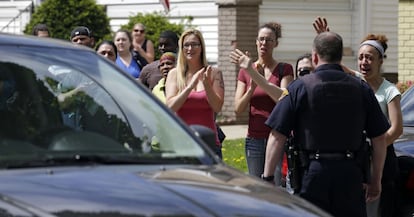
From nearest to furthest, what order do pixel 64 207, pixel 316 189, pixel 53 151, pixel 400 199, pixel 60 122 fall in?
1. pixel 64 207
2. pixel 53 151
3. pixel 60 122
4. pixel 316 189
5. pixel 400 199

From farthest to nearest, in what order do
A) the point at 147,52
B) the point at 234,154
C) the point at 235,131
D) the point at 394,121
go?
the point at 235,131 → the point at 234,154 → the point at 147,52 → the point at 394,121

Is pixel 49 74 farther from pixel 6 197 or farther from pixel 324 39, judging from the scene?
pixel 324 39

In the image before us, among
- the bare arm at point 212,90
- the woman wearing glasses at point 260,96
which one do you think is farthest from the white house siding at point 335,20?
the bare arm at point 212,90

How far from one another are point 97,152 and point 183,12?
19.8m

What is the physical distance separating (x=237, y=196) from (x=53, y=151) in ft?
2.86

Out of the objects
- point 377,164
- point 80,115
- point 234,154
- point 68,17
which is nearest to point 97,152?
point 80,115

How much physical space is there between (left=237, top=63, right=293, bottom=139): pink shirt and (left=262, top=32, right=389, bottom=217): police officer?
6.79ft

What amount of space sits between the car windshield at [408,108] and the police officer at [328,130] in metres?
1.96

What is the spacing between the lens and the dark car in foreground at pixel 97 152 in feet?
14.4

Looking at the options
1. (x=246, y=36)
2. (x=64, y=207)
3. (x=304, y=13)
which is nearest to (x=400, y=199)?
(x=64, y=207)

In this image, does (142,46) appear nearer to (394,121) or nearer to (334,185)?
(394,121)

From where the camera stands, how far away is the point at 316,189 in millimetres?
7227

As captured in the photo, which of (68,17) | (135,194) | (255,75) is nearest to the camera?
(135,194)

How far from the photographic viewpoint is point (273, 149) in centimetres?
736
